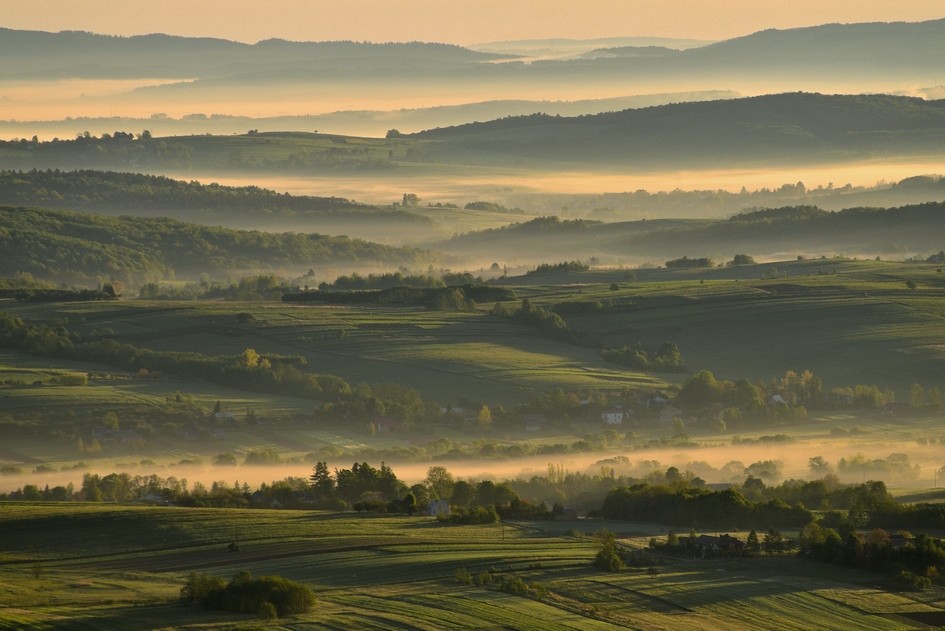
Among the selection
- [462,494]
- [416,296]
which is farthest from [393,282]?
[462,494]

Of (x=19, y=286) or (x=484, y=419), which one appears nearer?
(x=484, y=419)

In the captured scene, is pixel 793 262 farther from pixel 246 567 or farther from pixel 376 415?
pixel 246 567

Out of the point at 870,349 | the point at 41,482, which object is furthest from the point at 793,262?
the point at 41,482

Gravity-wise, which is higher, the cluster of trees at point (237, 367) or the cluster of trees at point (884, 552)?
the cluster of trees at point (237, 367)

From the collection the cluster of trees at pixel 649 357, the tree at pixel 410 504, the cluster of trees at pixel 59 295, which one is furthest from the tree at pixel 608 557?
the cluster of trees at pixel 59 295

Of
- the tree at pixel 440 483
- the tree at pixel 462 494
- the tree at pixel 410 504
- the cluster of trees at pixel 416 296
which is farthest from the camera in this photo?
the cluster of trees at pixel 416 296

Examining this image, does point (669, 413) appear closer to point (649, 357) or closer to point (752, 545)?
point (649, 357)

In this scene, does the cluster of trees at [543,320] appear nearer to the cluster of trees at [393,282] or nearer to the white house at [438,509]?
the cluster of trees at [393,282]

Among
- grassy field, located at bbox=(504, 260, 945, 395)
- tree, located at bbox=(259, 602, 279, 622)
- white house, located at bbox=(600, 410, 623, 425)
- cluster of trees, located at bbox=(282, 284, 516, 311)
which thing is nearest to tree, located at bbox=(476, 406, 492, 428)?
white house, located at bbox=(600, 410, 623, 425)
